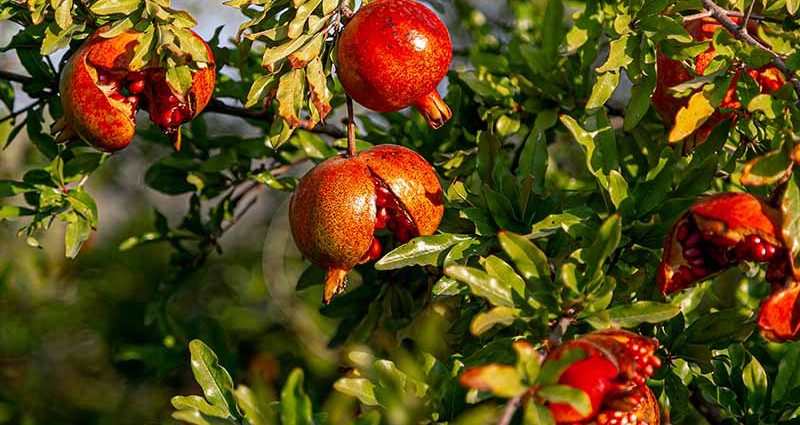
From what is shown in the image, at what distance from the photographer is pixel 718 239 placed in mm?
1101

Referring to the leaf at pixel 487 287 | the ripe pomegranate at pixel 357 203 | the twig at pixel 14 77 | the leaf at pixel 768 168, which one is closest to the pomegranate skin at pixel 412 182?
the ripe pomegranate at pixel 357 203

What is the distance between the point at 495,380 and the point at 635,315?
11.0 inches

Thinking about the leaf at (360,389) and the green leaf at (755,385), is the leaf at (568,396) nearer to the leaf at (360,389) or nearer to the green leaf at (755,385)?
the leaf at (360,389)

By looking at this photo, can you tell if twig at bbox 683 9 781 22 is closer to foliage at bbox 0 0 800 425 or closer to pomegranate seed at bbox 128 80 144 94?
foliage at bbox 0 0 800 425

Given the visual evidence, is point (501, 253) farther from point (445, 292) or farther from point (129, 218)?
point (129, 218)

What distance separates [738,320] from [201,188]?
1.12 metres

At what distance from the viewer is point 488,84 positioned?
1.90m

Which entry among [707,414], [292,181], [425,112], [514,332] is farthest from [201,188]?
[707,414]

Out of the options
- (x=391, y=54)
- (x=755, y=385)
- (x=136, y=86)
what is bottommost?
(x=755, y=385)

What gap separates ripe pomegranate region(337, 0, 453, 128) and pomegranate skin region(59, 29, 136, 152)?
30 cm

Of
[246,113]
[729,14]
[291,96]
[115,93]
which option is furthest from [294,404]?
[246,113]

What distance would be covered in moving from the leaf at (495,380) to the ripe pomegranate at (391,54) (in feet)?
1.61

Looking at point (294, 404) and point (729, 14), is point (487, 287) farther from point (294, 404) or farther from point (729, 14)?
point (729, 14)

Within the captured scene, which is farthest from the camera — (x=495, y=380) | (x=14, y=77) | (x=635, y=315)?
(x=14, y=77)
